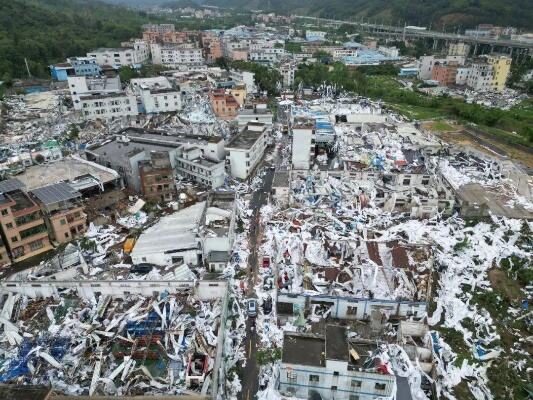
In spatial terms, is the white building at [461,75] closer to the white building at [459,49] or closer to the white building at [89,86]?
the white building at [459,49]

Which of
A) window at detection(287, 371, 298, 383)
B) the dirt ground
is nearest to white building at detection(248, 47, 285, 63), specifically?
the dirt ground

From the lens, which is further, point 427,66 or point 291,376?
point 427,66

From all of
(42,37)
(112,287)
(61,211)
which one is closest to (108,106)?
(61,211)

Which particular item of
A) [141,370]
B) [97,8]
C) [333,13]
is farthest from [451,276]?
[333,13]

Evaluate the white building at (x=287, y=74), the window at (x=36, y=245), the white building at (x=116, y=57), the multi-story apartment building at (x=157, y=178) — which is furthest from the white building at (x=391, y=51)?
the window at (x=36, y=245)

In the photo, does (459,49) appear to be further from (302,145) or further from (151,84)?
(302,145)

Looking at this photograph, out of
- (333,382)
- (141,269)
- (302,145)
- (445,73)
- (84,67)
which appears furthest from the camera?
(445,73)

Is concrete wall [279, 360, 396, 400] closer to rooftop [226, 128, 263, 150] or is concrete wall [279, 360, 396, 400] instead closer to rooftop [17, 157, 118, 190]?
rooftop [17, 157, 118, 190]

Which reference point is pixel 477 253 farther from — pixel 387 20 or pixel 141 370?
pixel 387 20
